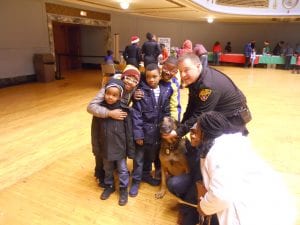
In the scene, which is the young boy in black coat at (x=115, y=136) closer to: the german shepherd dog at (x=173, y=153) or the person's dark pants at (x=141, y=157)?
the person's dark pants at (x=141, y=157)

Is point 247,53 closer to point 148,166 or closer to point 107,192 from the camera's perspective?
point 148,166

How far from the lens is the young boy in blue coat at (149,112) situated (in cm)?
226

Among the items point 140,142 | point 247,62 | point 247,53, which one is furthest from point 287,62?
point 140,142

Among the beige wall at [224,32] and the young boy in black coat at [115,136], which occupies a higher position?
the beige wall at [224,32]

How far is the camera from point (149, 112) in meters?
2.30

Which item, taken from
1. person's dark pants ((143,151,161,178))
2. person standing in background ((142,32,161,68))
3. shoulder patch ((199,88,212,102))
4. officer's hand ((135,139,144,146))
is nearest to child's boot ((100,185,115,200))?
person's dark pants ((143,151,161,178))

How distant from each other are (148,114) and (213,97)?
0.62 meters

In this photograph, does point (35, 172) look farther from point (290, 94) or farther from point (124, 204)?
point (290, 94)

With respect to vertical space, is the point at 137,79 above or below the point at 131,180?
above

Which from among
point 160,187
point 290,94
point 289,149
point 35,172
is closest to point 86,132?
point 35,172

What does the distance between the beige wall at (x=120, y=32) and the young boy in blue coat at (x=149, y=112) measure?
6.47 meters

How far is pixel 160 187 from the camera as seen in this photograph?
8.34ft

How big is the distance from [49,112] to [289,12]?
1114 cm

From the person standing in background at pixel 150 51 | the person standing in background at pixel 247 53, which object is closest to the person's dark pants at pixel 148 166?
the person standing in background at pixel 150 51
